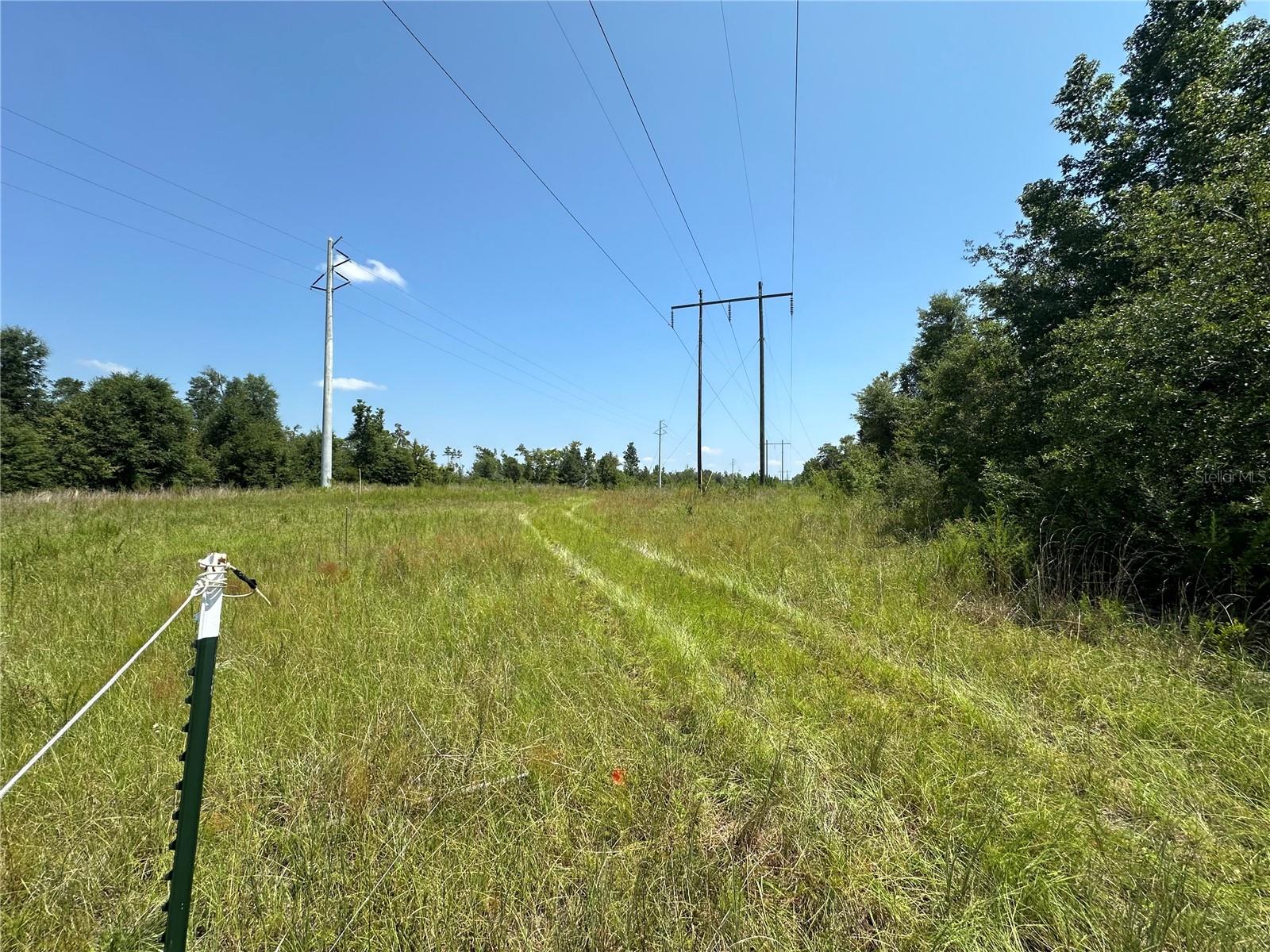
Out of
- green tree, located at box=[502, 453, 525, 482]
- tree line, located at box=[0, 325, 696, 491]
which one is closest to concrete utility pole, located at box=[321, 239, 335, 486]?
tree line, located at box=[0, 325, 696, 491]

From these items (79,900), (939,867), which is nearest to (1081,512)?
(939,867)

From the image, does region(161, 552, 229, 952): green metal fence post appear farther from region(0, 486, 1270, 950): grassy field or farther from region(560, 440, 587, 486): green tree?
region(560, 440, 587, 486): green tree

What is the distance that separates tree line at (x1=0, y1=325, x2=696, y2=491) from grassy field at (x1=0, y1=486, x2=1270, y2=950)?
24.1 metres

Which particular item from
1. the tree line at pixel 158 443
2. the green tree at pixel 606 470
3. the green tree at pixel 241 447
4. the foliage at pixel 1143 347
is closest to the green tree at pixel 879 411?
the foliage at pixel 1143 347

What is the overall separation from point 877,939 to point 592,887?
93 cm

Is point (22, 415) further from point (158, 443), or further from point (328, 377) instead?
point (328, 377)

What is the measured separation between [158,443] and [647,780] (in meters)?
53.5

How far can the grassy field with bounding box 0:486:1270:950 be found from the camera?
1412mm

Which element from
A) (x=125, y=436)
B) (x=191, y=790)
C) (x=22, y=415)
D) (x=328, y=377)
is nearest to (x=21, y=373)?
(x=22, y=415)

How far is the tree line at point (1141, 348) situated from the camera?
366 centimetres

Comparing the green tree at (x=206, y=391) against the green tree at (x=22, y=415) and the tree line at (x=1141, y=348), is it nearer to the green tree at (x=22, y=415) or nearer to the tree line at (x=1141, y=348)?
the green tree at (x=22, y=415)

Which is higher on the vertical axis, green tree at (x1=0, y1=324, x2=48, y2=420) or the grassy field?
green tree at (x1=0, y1=324, x2=48, y2=420)

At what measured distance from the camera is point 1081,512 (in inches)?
178

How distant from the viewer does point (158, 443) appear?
36375 millimetres
